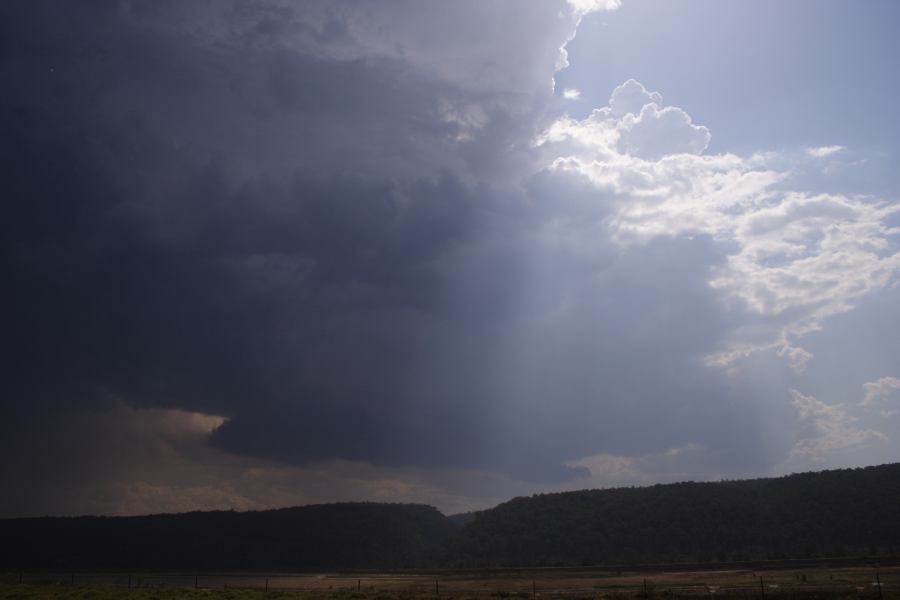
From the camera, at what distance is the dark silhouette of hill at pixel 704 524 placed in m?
91.9

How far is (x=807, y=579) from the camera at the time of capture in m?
52.2

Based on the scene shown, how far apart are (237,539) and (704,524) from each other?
110 meters

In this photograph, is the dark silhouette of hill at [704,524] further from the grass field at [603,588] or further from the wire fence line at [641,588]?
the wire fence line at [641,588]

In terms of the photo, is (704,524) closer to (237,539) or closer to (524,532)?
(524,532)

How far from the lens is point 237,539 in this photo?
166 m

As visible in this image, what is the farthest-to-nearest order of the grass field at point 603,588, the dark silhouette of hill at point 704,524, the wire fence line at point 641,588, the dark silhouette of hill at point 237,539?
the dark silhouette of hill at point 237,539 → the dark silhouette of hill at point 704,524 → the grass field at point 603,588 → the wire fence line at point 641,588

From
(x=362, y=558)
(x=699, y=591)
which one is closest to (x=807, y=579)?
(x=699, y=591)

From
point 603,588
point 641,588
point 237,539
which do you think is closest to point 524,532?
point 603,588

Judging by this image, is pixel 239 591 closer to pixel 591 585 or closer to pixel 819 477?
pixel 591 585

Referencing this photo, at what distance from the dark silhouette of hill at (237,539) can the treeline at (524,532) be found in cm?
41

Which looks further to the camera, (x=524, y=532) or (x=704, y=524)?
(x=524, y=532)

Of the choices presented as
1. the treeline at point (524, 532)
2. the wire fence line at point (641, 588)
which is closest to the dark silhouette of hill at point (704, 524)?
the treeline at point (524, 532)

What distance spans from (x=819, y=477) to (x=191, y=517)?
149528 mm

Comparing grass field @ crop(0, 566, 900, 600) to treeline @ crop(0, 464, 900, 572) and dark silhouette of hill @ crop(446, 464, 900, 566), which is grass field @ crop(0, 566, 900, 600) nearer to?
dark silhouette of hill @ crop(446, 464, 900, 566)
